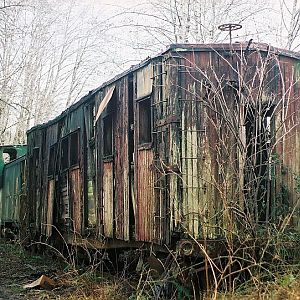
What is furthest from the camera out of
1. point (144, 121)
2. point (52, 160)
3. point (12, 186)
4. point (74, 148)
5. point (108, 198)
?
point (12, 186)

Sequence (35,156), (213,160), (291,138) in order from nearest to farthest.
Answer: (213,160), (291,138), (35,156)

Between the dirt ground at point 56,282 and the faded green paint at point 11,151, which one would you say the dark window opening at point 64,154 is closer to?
the dirt ground at point 56,282

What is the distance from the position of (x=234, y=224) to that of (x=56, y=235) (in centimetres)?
819

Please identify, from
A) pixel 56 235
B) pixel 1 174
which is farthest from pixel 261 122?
pixel 1 174

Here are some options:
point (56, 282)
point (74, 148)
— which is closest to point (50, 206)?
point (74, 148)

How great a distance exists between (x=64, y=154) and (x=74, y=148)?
84 cm

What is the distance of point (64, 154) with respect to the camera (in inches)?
588

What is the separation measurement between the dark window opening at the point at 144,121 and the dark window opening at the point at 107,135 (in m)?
1.68

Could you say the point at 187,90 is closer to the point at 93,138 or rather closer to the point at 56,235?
the point at 93,138

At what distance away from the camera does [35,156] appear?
17.7m

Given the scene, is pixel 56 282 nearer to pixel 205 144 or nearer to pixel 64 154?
pixel 205 144

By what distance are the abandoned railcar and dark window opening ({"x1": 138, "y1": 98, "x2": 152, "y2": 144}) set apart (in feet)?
0.05

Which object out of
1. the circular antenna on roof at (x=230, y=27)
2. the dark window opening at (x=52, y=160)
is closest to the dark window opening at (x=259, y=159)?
the circular antenna on roof at (x=230, y=27)

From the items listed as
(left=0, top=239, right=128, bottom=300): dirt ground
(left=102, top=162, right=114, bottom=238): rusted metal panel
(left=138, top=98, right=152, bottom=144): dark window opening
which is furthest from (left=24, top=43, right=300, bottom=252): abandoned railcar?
(left=0, top=239, right=128, bottom=300): dirt ground
